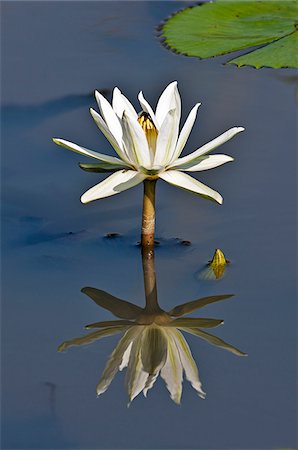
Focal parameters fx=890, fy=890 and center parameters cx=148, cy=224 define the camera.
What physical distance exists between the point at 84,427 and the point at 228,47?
2.61 m

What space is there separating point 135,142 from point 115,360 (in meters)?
0.65

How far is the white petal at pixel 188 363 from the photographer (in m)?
2.34

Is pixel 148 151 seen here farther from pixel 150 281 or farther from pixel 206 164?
pixel 150 281

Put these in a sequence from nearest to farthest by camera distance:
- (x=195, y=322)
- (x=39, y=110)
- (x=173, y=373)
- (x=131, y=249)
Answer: (x=173, y=373), (x=195, y=322), (x=131, y=249), (x=39, y=110)

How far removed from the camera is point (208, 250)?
2.96 meters

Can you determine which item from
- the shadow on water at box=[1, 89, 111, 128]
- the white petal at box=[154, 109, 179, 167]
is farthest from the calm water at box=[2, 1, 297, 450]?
the white petal at box=[154, 109, 179, 167]

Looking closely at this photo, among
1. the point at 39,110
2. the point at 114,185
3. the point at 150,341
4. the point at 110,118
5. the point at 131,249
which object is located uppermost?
the point at 39,110

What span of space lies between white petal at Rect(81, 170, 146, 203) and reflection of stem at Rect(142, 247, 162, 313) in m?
0.31

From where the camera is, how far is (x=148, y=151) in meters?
2.69

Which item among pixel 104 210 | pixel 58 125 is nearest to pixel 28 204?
pixel 104 210

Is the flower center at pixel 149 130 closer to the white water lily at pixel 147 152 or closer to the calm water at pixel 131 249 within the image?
the white water lily at pixel 147 152

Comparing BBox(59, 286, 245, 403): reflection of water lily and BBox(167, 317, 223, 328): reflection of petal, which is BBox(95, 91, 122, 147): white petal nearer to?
BBox(59, 286, 245, 403): reflection of water lily

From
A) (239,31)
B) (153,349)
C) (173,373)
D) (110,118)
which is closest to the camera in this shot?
(173,373)

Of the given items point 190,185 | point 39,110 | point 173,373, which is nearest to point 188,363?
point 173,373
